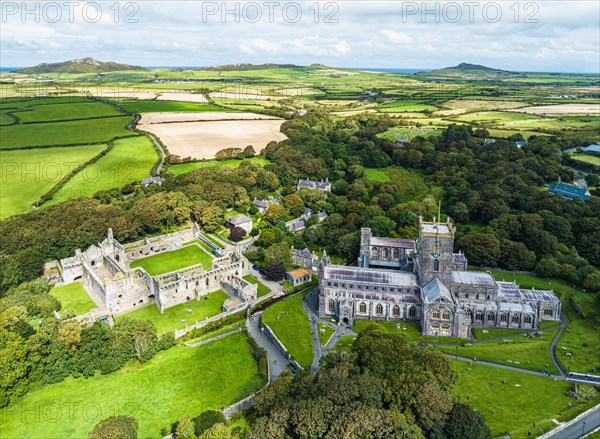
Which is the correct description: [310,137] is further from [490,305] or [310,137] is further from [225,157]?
[490,305]

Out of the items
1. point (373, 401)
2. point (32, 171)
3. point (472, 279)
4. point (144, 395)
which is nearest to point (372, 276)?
point (472, 279)

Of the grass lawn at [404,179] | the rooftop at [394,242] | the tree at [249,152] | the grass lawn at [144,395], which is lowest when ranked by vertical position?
the grass lawn at [144,395]

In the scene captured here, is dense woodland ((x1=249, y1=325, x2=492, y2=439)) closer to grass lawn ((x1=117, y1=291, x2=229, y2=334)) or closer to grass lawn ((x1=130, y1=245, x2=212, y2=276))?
grass lawn ((x1=117, y1=291, x2=229, y2=334))

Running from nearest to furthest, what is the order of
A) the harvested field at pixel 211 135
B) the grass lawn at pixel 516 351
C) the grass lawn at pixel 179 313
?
the grass lawn at pixel 516 351, the grass lawn at pixel 179 313, the harvested field at pixel 211 135

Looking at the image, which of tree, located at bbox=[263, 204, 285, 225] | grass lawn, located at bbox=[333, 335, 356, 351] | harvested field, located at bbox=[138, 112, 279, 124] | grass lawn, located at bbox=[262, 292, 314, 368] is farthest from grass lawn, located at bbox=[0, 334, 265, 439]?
harvested field, located at bbox=[138, 112, 279, 124]

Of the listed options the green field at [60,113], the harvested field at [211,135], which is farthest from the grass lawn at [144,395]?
the green field at [60,113]

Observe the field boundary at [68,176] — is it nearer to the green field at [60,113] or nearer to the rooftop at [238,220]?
the rooftop at [238,220]

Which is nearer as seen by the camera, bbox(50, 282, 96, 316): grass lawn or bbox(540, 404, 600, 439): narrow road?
bbox(540, 404, 600, 439): narrow road
